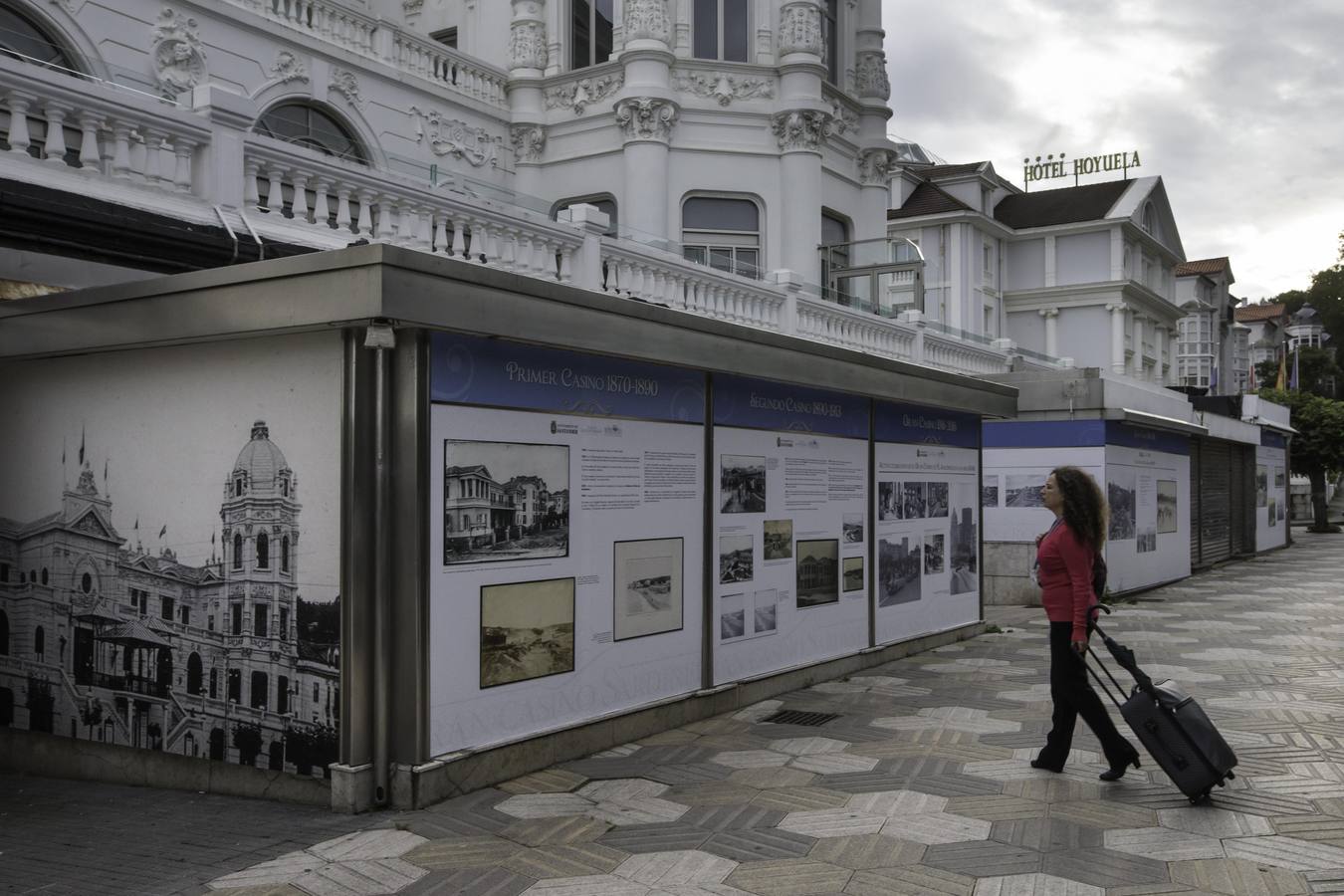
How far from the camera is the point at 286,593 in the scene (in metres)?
6.00

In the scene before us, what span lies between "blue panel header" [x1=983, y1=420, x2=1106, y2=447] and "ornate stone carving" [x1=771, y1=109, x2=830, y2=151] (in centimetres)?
808

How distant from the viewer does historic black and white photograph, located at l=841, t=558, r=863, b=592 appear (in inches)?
395

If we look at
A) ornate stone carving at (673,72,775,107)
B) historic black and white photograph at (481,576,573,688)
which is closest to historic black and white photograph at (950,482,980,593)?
historic black and white photograph at (481,576,573,688)

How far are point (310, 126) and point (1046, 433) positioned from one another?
12.6 meters

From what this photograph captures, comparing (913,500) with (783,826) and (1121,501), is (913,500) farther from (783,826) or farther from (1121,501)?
(1121,501)

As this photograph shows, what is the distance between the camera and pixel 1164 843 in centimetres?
535

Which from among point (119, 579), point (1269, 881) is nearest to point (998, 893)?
point (1269, 881)

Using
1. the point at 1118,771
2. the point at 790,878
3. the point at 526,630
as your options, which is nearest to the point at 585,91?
the point at 526,630

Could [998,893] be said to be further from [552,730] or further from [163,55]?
[163,55]

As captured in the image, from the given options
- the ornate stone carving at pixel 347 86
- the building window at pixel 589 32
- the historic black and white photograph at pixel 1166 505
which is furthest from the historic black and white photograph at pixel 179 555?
the building window at pixel 589 32

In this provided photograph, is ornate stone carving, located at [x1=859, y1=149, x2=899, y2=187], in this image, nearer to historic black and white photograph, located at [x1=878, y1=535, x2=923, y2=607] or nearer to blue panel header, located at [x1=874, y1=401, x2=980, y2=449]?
blue panel header, located at [x1=874, y1=401, x2=980, y2=449]

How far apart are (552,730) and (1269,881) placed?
380 cm

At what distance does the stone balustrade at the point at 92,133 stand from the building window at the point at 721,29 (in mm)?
15955

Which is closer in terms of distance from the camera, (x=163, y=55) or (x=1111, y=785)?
(x=1111, y=785)
